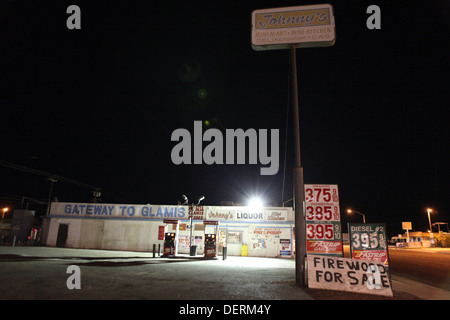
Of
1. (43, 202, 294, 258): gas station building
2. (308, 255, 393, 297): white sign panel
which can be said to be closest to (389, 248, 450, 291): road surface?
(308, 255, 393, 297): white sign panel

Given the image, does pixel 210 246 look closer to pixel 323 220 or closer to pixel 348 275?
pixel 323 220

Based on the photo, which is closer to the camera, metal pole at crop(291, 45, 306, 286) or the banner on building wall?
metal pole at crop(291, 45, 306, 286)

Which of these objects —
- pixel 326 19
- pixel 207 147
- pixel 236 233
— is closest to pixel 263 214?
pixel 236 233

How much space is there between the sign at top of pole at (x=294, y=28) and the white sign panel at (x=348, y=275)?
340 inches

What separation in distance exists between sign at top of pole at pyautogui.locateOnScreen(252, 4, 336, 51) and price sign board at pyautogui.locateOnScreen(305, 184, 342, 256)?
20.5ft

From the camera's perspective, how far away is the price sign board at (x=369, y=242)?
8953 mm

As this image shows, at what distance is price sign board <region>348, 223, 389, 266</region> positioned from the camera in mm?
8953

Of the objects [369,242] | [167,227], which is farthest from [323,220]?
[167,227]

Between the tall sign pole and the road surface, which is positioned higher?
the tall sign pole

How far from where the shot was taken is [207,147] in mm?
18969

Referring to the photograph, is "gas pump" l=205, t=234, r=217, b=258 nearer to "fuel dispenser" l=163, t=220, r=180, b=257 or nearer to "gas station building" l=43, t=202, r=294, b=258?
"fuel dispenser" l=163, t=220, r=180, b=257

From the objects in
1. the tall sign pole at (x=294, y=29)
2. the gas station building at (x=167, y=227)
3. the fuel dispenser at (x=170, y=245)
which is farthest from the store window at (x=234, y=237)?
the tall sign pole at (x=294, y=29)

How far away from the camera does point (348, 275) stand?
8.21 meters
